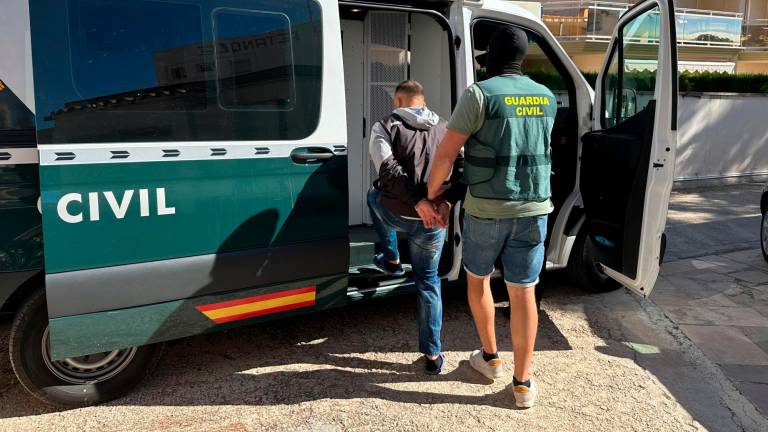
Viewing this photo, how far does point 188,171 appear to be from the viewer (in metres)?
2.97

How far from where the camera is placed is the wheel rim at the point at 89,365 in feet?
9.95

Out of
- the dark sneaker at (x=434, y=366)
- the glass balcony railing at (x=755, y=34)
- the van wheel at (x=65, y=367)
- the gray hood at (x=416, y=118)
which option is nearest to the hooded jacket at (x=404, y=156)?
the gray hood at (x=416, y=118)

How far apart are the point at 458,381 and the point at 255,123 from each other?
1.79 metres

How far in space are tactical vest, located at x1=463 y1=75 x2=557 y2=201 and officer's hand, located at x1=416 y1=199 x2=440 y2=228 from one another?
0.24 meters

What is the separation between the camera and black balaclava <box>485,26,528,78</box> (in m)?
2.95

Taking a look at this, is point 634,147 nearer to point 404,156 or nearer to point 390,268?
point 404,156

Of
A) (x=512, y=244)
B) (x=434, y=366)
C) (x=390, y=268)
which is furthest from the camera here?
(x=390, y=268)

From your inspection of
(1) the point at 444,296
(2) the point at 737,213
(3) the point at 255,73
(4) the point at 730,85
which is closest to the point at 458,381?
(1) the point at 444,296

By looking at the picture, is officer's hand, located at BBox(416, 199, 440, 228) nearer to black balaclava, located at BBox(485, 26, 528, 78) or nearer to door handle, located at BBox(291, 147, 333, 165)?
door handle, located at BBox(291, 147, 333, 165)

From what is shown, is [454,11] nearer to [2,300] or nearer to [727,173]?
[2,300]

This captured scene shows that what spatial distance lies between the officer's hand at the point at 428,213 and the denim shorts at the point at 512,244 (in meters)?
0.17

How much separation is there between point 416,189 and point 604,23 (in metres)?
17.9

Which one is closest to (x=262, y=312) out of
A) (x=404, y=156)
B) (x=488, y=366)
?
(x=404, y=156)

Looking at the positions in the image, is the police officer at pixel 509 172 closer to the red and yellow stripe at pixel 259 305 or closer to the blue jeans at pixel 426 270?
the blue jeans at pixel 426 270
